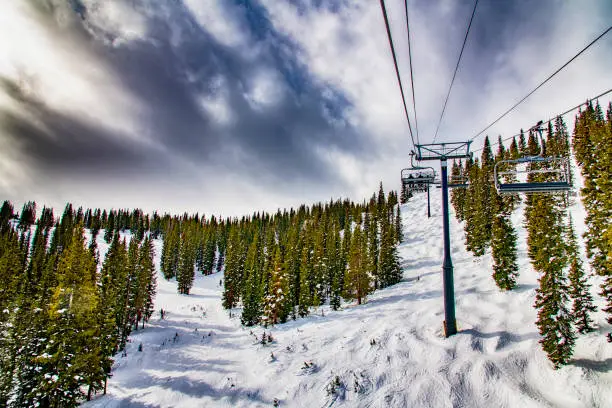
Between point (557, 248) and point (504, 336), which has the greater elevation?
point (557, 248)

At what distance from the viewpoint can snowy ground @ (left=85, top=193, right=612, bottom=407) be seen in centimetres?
1380

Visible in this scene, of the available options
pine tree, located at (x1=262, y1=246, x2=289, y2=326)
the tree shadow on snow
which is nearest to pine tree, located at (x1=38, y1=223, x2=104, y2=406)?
pine tree, located at (x1=262, y1=246, x2=289, y2=326)

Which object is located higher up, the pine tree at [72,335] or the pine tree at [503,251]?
the pine tree at [503,251]

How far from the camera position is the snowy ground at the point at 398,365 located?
1380cm

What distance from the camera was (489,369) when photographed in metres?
15.0

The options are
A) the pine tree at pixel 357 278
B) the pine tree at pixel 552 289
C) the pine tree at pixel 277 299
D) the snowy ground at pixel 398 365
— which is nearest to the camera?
the snowy ground at pixel 398 365

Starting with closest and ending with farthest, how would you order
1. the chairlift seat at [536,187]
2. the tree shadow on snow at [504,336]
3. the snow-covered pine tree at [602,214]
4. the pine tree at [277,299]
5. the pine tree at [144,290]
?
1. the chairlift seat at [536,187]
2. the tree shadow on snow at [504,336]
3. the snow-covered pine tree at [602,214]
4. the pine tree at [277,299]
5. the pine tree at [144,290]

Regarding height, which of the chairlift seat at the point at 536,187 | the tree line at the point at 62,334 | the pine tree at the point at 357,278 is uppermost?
the chairlift seat at the point at 536,187

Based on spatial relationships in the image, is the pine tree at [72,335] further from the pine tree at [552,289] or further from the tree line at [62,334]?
the pine tree at [552,289]

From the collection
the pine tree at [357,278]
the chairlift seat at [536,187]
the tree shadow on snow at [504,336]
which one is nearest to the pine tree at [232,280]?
the pine tree at [357,278]

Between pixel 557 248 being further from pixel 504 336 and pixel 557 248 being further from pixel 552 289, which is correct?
pixel 504 336

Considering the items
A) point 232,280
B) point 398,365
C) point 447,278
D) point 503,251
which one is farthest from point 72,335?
point 503,251

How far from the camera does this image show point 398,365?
1667 centimetres

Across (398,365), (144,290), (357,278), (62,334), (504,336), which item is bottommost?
(62,334)
